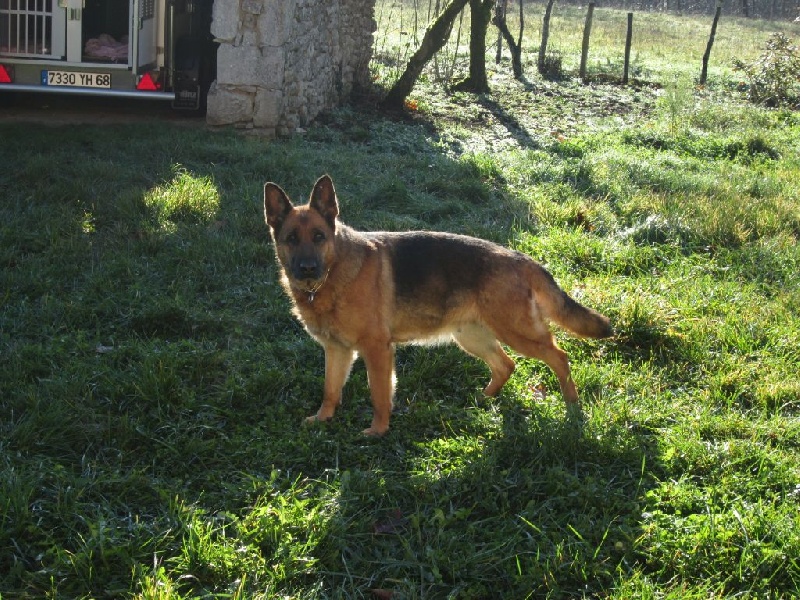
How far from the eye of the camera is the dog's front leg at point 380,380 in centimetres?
508

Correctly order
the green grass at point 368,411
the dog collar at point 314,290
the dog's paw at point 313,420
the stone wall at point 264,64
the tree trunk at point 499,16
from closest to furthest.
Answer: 1. the green grass at point 368,411
2. the dog collar at point 314,290
3. the dog's paw at point 313,420
4. the stone wall at point 264,64
5. the tree trunk at point 499,16

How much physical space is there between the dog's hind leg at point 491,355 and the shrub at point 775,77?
14906mm

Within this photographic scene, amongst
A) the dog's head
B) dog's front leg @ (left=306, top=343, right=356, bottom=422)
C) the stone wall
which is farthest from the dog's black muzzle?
the stone wall

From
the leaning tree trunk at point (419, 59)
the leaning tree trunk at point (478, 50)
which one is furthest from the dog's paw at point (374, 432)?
the leaning tree trunk at point (478, 50)

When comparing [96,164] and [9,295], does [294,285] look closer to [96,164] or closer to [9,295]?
[9,295]

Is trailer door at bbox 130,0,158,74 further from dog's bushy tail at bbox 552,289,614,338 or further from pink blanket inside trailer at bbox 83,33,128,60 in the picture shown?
dog's bushy tail at bbox 552,289,614,338

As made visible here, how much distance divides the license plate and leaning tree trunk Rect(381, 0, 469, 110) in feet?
18.0

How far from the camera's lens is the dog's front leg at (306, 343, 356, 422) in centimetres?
528

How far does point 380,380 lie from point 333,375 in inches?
14.4

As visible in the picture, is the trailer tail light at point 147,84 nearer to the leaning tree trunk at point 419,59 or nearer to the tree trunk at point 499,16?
the leaning tree trunk at point 419,59

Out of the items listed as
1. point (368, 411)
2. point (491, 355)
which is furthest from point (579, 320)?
point (368, 411)

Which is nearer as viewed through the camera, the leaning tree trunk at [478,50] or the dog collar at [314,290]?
the dog collar at [314,290]

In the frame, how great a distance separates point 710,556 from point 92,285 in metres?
4.96

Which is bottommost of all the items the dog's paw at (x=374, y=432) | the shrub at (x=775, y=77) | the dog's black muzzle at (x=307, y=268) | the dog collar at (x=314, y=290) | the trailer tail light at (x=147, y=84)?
the dog's paw at (x=374, y=432)
